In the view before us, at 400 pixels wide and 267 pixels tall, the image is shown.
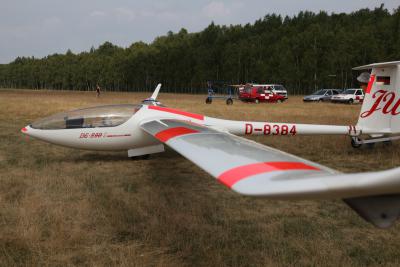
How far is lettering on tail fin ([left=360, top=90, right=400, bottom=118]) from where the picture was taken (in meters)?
8.27

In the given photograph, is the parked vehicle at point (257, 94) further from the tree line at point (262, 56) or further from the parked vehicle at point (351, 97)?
the tree line at point (262, 56)

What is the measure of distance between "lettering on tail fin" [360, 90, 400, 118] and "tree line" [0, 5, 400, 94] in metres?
63.0

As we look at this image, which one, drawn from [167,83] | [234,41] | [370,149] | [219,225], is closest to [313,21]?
[234,41]

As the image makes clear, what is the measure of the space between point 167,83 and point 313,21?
4686 centimetres

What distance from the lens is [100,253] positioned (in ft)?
13.2

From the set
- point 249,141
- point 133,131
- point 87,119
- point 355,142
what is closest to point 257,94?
point 355,142

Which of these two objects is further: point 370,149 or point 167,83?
point 167,83

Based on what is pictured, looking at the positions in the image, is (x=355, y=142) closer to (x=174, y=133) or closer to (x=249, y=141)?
(x=174, y=133)

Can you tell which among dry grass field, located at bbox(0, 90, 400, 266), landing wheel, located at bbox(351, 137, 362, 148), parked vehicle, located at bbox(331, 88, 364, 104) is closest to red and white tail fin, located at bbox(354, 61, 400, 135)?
landing wheel, located at bbox(351, 137, 362, 148)

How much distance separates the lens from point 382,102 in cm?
846

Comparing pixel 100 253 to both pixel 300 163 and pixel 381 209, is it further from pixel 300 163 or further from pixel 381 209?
pixel 381 209

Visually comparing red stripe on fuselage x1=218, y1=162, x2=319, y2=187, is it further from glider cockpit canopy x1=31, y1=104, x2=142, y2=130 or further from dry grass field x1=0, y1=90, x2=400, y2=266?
glider cockpit canopy x1=31, y1=104, x2=142, y2=130

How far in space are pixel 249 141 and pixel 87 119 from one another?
17.4ft

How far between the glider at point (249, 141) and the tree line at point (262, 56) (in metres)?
63.2
